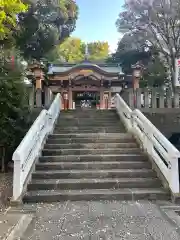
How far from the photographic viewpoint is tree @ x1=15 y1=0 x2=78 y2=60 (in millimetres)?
19250

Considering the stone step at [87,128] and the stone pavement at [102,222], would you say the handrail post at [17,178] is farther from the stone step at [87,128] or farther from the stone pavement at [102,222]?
the stone step at [87,128]

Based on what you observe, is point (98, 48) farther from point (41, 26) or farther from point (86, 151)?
point (86, 151)

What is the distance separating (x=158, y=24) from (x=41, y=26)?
27.6 ft

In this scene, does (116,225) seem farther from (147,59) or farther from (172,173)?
(147,59)

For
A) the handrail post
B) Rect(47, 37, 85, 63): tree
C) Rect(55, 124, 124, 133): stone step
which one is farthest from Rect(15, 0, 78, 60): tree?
the handrail post

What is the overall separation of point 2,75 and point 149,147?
14.3 feet

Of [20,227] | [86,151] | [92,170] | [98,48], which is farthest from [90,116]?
[98,48]

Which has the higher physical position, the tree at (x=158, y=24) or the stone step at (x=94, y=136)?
the tree at (x=158, y=24)

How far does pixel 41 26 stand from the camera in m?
20.1

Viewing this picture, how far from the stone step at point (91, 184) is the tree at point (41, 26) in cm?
1483

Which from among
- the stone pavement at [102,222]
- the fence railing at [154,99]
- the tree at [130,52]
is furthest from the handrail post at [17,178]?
the tree at [130,52]

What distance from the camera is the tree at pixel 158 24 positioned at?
17016 mm

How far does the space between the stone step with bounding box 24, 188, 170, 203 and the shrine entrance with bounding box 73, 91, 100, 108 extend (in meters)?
13.0

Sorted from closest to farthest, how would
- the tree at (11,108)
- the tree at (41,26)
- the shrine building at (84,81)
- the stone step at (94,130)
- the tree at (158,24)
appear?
the tree at (11,108), the stone step at (94,130), the shrine building at (84,81), the tree at (158,24), the tree at (41,26)
